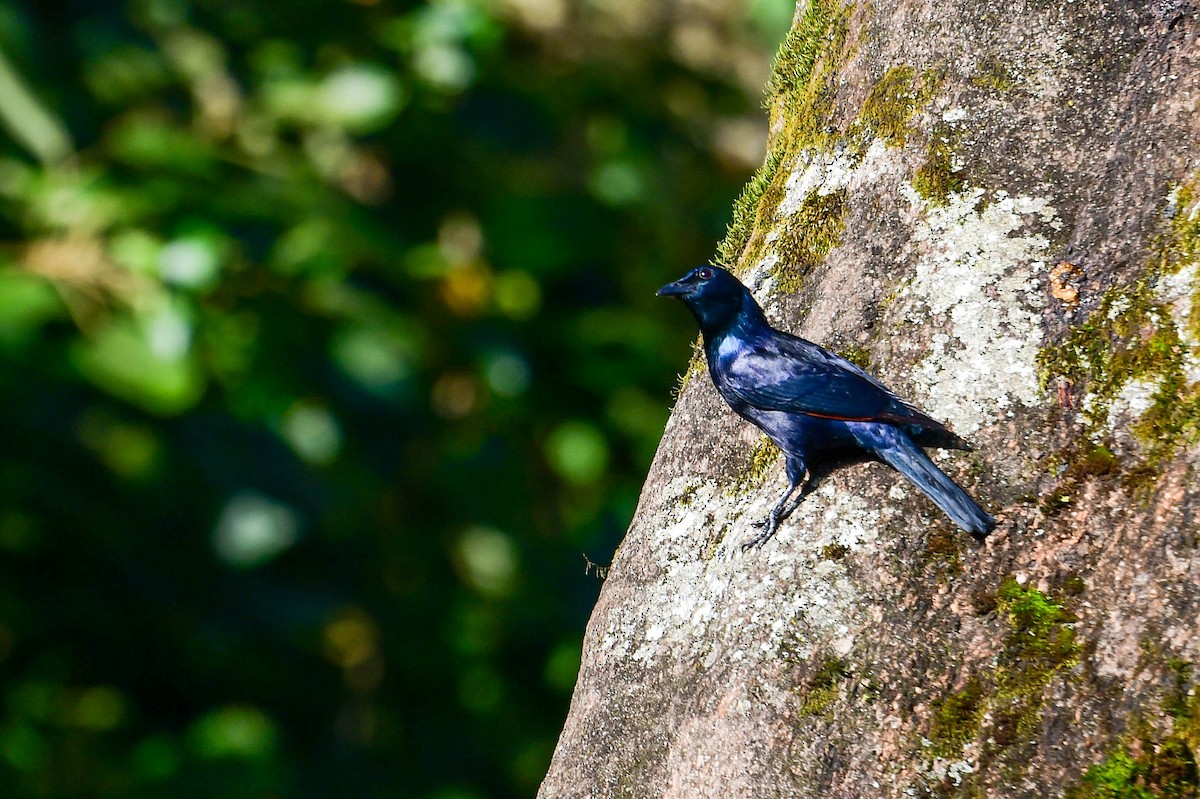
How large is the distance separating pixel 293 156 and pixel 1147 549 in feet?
10.4

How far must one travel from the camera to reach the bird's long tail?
1544mm

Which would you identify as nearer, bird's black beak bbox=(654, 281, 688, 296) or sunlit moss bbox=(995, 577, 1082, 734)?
sunlit moss bbox=(995, 577, 1082, 734)

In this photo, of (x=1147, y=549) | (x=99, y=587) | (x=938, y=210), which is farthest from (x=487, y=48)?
(x=1147, y=549)

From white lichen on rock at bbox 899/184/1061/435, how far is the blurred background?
2134 mm

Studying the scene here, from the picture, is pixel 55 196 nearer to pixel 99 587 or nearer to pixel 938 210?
pixel 99 587

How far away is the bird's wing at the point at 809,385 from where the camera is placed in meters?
1.68

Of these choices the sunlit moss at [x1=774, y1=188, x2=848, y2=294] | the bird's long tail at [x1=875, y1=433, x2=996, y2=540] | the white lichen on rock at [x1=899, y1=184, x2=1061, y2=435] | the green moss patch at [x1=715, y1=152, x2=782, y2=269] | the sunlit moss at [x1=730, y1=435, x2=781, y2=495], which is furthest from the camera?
the green moss patch at [x1=715, y1=152, x2=782, y2=269]

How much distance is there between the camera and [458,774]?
4258 millimetres

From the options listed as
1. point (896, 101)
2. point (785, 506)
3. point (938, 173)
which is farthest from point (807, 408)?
point (896, 101)

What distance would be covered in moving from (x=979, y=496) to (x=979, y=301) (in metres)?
0.33

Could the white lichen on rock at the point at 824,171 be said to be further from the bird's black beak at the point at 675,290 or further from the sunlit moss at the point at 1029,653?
the sunlit moss at the point at 1029,653

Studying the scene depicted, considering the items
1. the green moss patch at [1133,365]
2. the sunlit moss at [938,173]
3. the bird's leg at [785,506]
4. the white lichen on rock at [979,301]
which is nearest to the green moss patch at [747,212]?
the sunlit moss at [938,173]

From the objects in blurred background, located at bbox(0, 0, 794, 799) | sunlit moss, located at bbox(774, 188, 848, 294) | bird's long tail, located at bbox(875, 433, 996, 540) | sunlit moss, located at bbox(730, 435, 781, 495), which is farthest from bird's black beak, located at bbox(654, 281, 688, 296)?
blurred background, located at bbox(0, 0, 794, 799)

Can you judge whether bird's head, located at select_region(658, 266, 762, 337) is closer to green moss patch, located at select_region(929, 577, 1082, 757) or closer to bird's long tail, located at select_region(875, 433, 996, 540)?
bird's long tail, located at select_region(875, 433, 996, 540)
